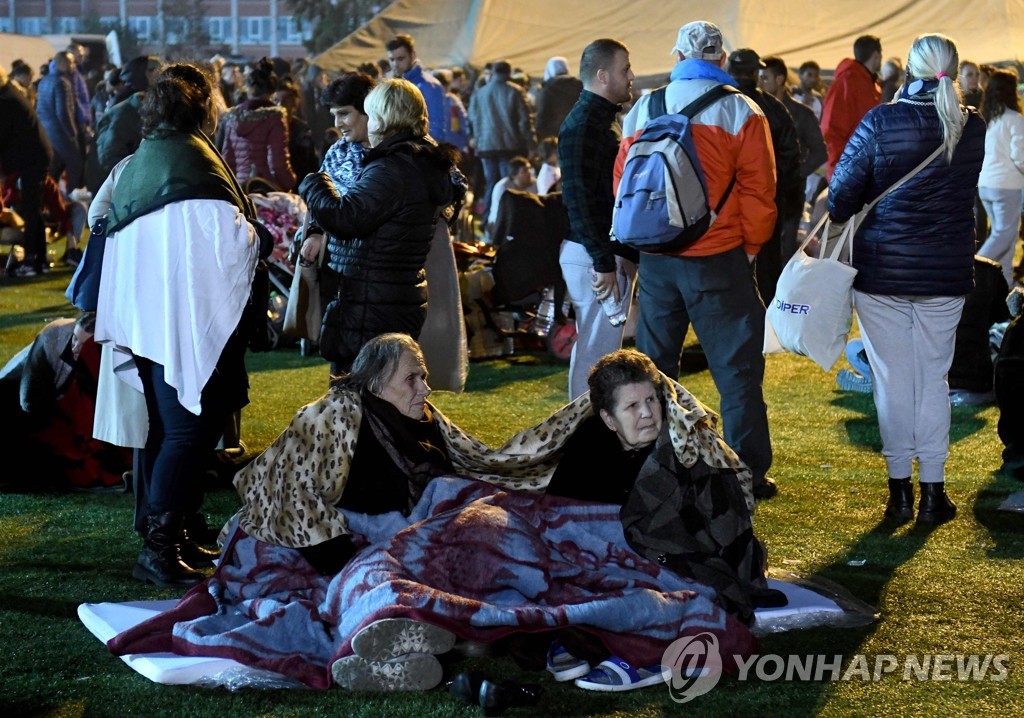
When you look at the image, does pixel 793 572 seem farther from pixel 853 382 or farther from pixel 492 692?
pixel 853 382

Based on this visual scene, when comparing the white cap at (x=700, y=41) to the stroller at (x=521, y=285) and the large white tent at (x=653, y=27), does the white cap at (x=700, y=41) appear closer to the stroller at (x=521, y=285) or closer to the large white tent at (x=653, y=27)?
the stroller at (x=521, y=285)

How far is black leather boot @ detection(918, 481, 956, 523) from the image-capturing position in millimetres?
5812

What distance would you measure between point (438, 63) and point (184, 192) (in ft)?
68.8

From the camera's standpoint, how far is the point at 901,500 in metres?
5.90

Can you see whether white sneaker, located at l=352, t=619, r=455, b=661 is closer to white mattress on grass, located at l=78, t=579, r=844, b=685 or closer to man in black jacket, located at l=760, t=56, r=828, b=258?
white mattress on grass, located at l=78, t=579, r=844, b=685

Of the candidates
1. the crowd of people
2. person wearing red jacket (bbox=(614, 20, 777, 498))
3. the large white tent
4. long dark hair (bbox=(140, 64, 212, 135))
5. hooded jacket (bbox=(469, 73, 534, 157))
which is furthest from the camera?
the large white tent

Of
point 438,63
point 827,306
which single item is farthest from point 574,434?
point 438,63

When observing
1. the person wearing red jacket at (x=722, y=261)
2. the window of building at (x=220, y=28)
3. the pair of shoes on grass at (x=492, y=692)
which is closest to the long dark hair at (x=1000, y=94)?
the person wearing red jacket at (x=722, y=261)

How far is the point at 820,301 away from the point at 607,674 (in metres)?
2.13

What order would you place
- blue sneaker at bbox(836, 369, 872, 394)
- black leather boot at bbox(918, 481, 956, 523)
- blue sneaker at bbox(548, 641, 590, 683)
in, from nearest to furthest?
blue sneaker at bbox(548, 641, 590, 683) → black leather boot at bbox(918, 481, 956, 523) → blue sneaker at bbox(836, 369, 872, 394)

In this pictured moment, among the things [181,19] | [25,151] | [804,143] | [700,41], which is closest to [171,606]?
[700,41]

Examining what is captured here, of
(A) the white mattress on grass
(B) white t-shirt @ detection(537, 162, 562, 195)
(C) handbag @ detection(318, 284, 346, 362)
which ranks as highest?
(B) white t-shirt @ detection(537, 162, 562, 195)

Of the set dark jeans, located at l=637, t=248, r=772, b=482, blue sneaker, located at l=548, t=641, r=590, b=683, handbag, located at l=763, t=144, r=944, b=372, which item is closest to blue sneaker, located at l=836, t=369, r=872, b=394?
dark jeans, located at l=637, t=248, r=772, b=482

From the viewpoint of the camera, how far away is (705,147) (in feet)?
18.2
